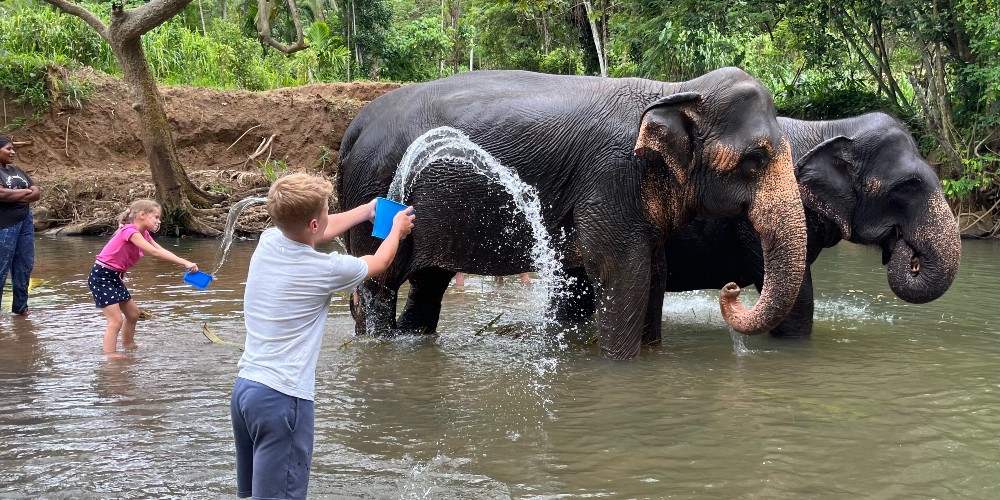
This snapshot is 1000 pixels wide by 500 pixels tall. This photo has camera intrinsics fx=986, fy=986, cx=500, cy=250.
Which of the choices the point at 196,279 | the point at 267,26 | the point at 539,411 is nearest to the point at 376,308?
the point at 196,279

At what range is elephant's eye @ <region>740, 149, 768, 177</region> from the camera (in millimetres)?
6199

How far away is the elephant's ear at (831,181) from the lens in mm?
7305

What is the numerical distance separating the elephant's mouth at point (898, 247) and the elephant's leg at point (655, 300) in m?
1.76

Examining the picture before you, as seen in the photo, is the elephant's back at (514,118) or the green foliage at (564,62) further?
the green foliage at (564,62)

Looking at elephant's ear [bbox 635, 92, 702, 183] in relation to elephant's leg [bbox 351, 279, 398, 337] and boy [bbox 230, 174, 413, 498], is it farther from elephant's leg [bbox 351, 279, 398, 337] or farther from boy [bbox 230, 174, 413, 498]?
boy [bbox 230, 174, 413, 498]

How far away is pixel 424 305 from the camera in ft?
26.3

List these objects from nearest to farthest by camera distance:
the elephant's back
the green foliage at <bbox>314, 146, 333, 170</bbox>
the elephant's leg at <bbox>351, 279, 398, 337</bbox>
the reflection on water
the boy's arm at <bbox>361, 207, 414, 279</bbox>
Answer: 1. the boy's arm at <bbox>361, 207, 414, 279</bbox>
2. the reflection on water
3. the elephant's back
4. the elephant's leg at <bbox>351, 279, 398, 337</bbox>
5. the green foliage at <bbox>314, 146, 333, 170</bbox>

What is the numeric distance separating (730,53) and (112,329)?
12976 mm

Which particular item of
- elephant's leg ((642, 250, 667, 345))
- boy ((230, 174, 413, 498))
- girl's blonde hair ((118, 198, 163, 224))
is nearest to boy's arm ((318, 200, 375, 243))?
boy ((230, 174, 413, 498))

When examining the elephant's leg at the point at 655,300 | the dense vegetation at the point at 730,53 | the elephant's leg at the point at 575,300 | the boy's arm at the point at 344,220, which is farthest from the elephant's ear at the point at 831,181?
the dense vegetation at the point at 730,53

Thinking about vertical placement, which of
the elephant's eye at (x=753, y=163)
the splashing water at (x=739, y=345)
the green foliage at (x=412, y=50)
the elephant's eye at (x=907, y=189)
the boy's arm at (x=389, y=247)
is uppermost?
the green foliage at (x=412, y=50)

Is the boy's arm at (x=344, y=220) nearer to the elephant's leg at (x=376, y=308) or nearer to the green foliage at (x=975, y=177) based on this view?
the elephant's leg at (x=376, y=308)

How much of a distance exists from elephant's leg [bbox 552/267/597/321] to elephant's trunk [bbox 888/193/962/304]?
2.62 m

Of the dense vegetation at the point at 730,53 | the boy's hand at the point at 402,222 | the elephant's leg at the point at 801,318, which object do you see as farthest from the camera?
the dense vegetation at the point at 730,53
